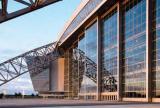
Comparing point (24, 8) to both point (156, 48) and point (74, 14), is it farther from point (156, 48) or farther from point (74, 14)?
point (74, 14)

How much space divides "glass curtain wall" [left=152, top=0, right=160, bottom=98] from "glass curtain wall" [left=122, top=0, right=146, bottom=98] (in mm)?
1902

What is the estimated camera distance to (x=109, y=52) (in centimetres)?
6188

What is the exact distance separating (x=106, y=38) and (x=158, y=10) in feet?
62.6

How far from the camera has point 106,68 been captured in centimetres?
6341

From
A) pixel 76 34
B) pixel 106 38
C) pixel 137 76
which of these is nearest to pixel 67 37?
pixel 76 34

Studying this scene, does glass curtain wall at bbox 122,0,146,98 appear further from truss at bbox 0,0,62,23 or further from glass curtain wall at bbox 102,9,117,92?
truss at bbox 0,0,62,23

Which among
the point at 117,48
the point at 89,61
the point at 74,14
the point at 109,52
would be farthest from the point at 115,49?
the point at 74,14

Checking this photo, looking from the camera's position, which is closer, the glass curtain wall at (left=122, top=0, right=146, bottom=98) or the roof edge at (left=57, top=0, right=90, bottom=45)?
the glass curtain wall at (left=122, top=0, right=146, bottom=98)

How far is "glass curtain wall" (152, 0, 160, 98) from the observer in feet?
149

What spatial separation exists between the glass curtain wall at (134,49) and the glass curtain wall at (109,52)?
11.6 feet

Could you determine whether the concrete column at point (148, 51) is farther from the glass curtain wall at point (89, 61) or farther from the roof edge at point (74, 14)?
the glass curtain wall at point (89, 61)

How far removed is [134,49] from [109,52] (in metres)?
10.5

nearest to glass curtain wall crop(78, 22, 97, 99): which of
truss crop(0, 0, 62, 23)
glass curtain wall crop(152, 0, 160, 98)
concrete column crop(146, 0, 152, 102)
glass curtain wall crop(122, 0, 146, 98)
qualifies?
glass curtain wall crop(122, 0, 146, 98)

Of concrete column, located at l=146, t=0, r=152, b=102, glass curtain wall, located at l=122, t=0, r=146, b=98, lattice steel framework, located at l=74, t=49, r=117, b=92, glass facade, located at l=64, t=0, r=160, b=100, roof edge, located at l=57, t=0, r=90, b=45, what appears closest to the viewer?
concrete column, located at l=146, t=0, r=152, b=102
